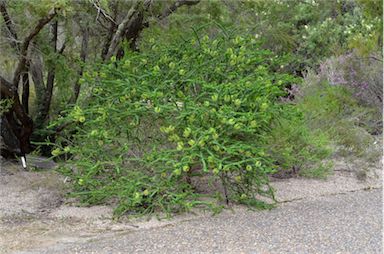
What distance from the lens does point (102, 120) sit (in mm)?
6559

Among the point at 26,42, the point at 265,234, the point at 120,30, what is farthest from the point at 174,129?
the point at 120,30

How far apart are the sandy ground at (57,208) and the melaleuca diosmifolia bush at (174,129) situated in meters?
0.23

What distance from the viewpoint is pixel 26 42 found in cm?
775

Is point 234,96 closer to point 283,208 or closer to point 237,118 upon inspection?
point 237,118

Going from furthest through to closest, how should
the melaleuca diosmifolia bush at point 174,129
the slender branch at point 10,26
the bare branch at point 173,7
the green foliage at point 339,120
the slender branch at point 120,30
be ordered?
1. the bare branch at point 173,7
2. the green foliage at point 339,120
3. the slender branch at point 120,30
4. the slender branch at point 10,26
5. the melaleuca diosmifolia bush at point 174,129

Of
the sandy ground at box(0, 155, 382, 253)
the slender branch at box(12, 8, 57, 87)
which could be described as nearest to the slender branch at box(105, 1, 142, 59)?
the slender branch at box(12, 8, 57, 87)

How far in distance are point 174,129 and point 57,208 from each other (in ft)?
5.19

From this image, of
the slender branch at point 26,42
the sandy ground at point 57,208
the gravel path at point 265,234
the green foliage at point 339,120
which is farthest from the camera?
the green foliage at point 339,120

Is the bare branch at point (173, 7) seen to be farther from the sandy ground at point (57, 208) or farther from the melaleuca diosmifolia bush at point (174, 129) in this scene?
the sandy ground at point (57, 208)

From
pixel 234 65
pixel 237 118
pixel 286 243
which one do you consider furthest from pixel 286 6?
pixel 286 243

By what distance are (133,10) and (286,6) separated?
783cm

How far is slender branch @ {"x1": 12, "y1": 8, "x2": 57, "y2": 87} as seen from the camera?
7.22 metres

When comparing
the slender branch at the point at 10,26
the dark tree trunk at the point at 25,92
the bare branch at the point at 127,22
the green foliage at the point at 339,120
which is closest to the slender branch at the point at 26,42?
the slender branch at the point at 10,26

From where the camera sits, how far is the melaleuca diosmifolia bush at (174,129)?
6.21 m
